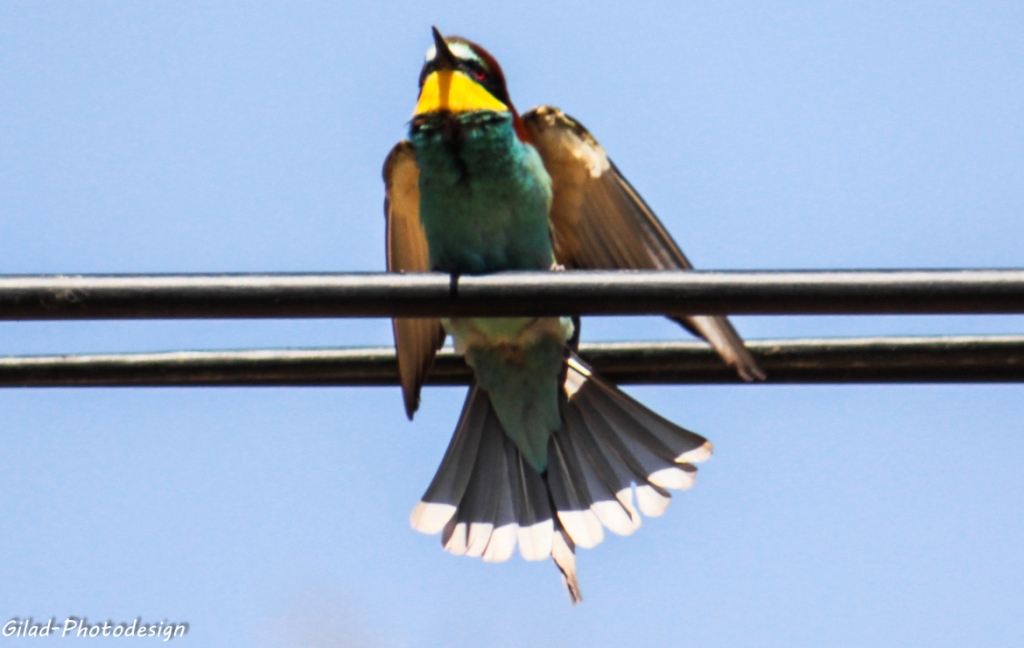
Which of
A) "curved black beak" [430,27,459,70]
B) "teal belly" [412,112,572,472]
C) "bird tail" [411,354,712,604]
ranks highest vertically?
"curved black beak" [430,27,459,70]

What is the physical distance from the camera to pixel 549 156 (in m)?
4.04

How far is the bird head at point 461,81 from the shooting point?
3859 mm

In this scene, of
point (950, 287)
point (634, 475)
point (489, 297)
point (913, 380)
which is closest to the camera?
point (950, 287)

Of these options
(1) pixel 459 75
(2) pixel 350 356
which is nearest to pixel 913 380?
(2) pixel 350 356

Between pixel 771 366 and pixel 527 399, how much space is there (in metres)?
1.28

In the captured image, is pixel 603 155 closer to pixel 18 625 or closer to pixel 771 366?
pixel 771 366

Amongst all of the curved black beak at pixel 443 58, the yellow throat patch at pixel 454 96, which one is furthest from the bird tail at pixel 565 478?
the curved black beak at pixel 443 58

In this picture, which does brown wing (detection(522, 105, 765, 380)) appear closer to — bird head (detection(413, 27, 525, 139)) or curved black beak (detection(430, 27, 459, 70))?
bird head (detection(413, 27, 525, 139))

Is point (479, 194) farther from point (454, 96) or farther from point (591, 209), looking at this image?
point (591, 209)

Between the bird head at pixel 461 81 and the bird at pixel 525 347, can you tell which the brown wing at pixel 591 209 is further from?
the bird head at pixel 461 81

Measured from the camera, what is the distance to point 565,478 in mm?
3922

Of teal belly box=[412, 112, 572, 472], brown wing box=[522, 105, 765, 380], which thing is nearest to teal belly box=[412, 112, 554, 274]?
teal belly box=[412, 112, 572, 472]

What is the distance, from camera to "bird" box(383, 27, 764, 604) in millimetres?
3746

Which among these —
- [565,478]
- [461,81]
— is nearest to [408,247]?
[461,81]
